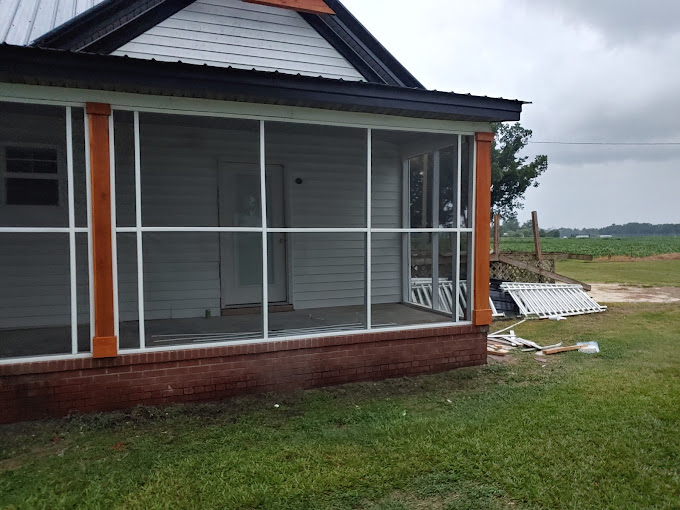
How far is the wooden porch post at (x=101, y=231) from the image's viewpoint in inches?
157

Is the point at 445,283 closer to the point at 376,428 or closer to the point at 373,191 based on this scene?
the point at 373,191

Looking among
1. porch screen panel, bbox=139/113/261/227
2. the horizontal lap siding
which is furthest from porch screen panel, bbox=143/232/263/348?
the horizontal lap siding

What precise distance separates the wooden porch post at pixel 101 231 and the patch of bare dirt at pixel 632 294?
10.5 m

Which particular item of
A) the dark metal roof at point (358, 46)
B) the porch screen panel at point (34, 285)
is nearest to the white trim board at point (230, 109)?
the dark metal roof at point (358, 46)

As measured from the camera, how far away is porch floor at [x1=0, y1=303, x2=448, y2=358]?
15.8ft

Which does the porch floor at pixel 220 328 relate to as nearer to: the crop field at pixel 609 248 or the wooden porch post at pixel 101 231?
→ the wooden porch post at pixel 101 231

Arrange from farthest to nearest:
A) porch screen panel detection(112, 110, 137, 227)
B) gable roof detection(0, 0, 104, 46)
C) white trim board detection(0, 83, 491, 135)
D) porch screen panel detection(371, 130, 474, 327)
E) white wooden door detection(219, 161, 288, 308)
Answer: porch screen panel detection(371, 130, 474, 327)
white wooden door detection(219, 161, 288, 308)
porch screen panel detection(112, 110, 137, 227)
gable roof detection(0, 0, 104, 46)
white trim board detection(0, 83, 491, 135)

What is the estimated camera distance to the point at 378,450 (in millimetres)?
3441

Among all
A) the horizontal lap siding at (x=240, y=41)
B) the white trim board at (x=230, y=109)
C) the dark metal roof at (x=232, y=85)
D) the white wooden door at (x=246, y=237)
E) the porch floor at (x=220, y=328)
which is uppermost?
the horizontal lap siding at (x=240, y=41)

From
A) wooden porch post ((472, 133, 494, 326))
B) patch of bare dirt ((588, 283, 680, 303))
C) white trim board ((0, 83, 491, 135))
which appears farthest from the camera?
patch of bare dirt ((588, 283, 680, 303))

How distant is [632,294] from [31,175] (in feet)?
43.0

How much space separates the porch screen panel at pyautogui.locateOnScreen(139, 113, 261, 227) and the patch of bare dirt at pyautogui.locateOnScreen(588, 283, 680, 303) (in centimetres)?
871

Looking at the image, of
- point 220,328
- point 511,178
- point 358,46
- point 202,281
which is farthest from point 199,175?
point 511,178

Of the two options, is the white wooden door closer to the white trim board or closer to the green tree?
the white trim board
